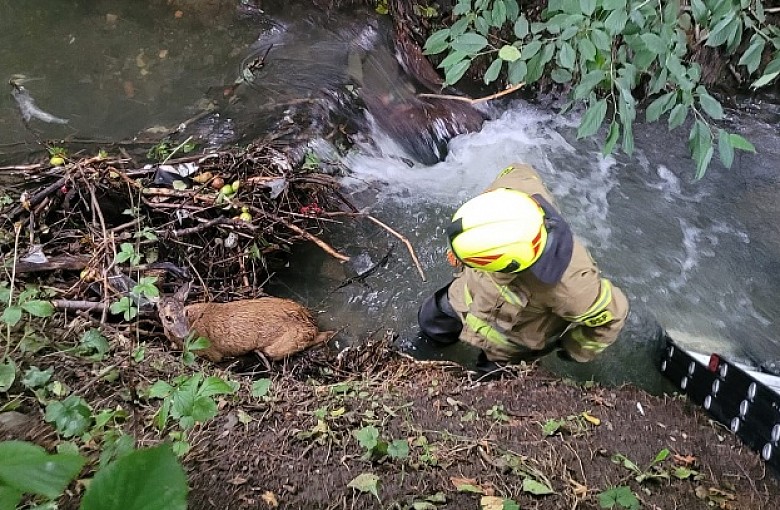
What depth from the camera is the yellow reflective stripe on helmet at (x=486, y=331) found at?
10.4ft

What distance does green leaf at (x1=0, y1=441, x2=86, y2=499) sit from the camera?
2.33 feet

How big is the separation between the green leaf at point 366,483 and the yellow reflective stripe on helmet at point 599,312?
1196mm

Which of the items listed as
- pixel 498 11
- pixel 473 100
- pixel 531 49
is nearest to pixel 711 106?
pixel 531 49

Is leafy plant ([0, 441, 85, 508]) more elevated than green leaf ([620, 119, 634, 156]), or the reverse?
leafy plant ([0, 441, 85, 508])

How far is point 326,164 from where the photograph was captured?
4.38 metres

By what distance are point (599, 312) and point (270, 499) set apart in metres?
1.65

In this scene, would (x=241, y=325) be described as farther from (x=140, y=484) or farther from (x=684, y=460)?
(x=140, y=484)

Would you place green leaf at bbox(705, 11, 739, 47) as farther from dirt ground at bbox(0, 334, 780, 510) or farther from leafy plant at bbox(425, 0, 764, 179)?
dirt ground at bbox(0, 334, 780, 510)

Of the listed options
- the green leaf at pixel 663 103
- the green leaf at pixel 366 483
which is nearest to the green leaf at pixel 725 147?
the green leaf at pixel 663 103

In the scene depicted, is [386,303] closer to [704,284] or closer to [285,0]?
[704,284]

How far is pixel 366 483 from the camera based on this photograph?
2.23m

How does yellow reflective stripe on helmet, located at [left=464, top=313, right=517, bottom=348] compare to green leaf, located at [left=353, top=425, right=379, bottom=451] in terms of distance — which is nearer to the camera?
green leaf, located at [left=353, top=425, right=379, bottom=451]

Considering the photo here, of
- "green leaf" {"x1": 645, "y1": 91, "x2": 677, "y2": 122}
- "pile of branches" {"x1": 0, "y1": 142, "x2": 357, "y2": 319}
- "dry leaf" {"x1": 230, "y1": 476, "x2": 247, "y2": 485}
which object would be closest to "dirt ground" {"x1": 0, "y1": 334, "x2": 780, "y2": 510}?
"dry leaf" {"x1": 230, "y1": 476, "x2": 247, "y2": 485}

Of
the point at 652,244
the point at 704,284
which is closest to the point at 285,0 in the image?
the point at 652,244
